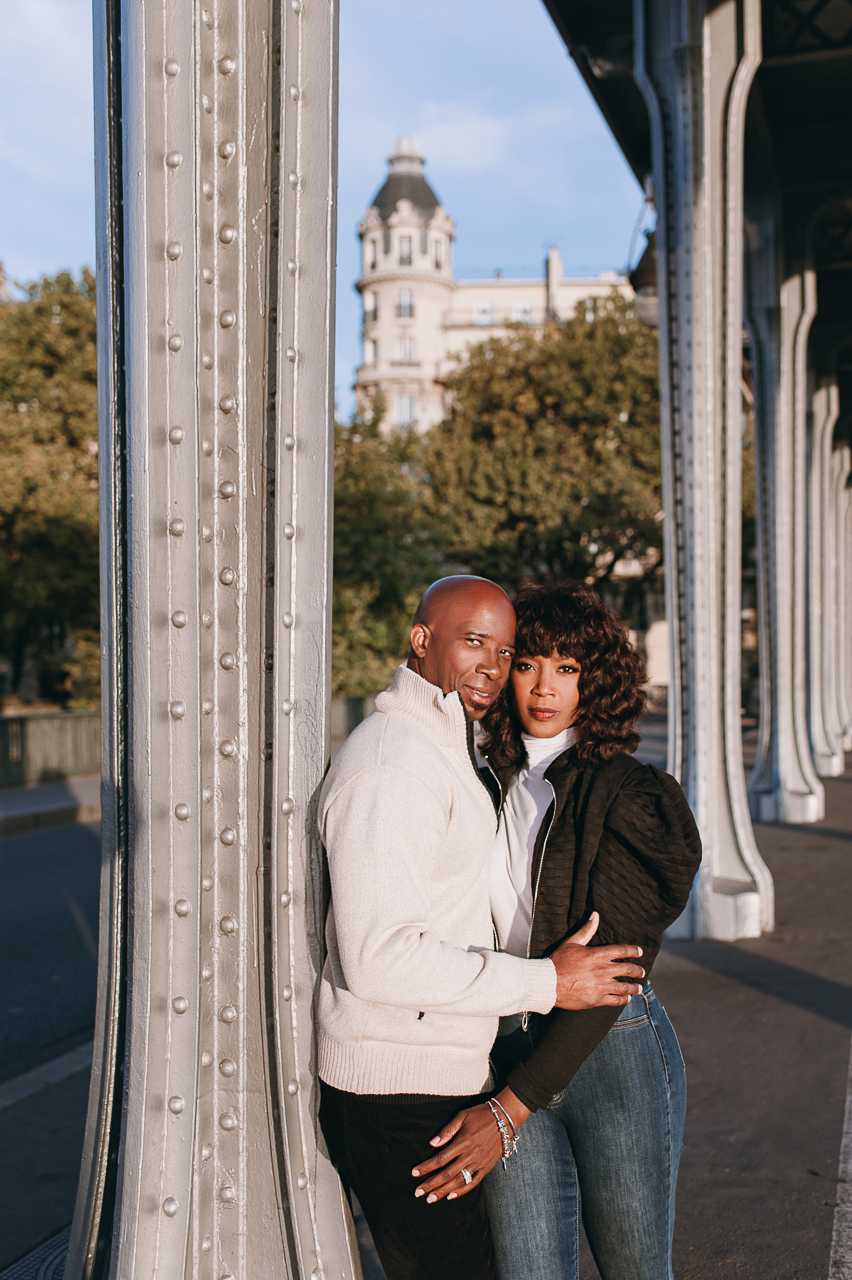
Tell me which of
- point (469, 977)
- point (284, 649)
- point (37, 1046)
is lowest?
point (37, 1046)

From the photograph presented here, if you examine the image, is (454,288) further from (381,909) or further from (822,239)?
(381,909)

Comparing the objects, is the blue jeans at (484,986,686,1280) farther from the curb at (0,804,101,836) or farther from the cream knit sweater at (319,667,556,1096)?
the curb at (0,804,101,836)

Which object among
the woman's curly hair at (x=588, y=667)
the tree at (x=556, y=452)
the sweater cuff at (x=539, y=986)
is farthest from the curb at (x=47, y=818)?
the tree at (x=556, y=452)

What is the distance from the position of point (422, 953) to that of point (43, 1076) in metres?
3.68

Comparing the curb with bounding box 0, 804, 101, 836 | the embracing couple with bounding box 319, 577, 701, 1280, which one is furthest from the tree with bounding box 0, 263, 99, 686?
the embracing couple with bounding box 319, 577, 701, 1280

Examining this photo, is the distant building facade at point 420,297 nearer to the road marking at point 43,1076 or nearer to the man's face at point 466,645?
the road marking at point 43,1076

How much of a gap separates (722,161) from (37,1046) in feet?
21.3

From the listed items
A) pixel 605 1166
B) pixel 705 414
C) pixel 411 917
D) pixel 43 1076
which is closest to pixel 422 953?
pixel 411 917

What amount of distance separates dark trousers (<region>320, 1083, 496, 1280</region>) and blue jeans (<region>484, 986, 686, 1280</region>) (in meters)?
0.10

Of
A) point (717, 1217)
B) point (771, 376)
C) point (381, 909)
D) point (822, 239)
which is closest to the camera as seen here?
point (381, 909)

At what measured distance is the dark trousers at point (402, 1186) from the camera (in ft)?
5.61

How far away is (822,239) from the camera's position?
1394 centimetres

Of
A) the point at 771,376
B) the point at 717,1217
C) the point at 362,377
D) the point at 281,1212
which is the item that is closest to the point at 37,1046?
the point at 717,1217

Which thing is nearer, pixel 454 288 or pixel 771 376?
pixel 771 376
